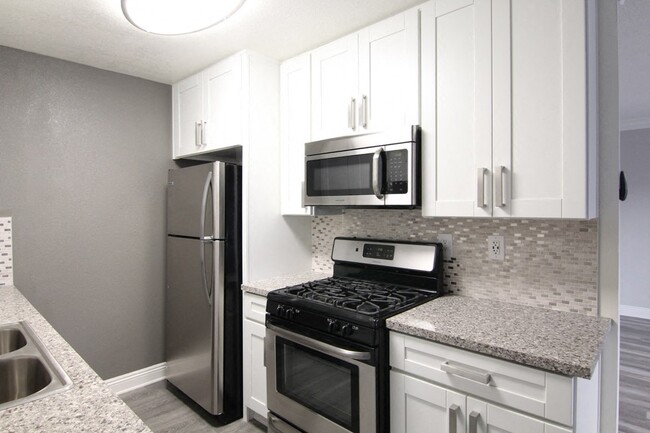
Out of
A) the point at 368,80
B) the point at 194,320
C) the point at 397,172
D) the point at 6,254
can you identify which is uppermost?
the point at 368,80

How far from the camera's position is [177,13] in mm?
1630

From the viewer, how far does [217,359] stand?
→ 7.68ft

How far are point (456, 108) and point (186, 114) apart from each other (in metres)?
2.02

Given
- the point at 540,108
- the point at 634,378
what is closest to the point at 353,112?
the point at 540,108

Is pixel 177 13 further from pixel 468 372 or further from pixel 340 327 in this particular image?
pixel 468 372

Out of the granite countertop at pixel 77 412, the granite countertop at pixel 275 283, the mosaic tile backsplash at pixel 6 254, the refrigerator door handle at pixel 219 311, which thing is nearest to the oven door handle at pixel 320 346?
the granite countertop at pixel 275 283

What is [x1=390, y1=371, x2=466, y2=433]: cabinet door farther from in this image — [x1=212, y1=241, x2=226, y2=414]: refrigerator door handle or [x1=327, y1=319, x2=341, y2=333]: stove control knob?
[x1=212, y1=241, x2=226, y2=414]: refrigerator door handle

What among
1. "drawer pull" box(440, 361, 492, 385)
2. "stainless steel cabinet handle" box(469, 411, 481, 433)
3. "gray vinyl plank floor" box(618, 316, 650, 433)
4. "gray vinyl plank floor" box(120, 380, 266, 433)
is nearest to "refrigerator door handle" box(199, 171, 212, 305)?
"gray vinyl plank floor" box(120, 380, 266, 433)

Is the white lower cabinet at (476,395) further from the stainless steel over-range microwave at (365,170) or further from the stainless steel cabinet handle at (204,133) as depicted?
the stainless steel cabinet handle at (204,133)

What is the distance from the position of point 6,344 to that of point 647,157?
643 cm

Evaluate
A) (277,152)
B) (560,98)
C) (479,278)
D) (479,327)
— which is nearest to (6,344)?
(277,152)

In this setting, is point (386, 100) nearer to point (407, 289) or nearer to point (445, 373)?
point (407, 289)

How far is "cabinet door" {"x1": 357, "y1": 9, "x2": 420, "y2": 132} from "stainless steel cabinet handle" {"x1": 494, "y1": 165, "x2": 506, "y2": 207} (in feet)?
1.50

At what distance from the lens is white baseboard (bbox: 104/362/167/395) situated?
8.98ft
